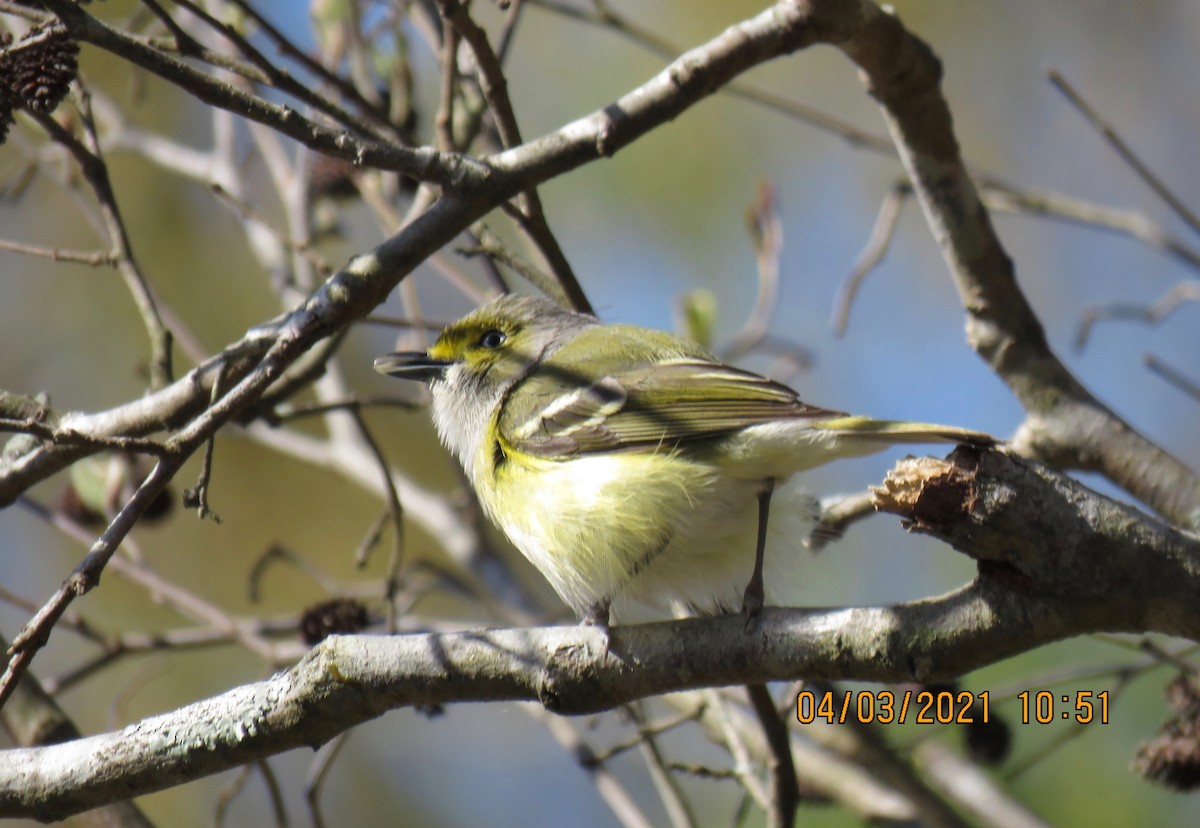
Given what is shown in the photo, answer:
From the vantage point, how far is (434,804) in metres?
7.44

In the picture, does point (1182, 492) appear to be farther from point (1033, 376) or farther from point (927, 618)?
point (927, 618)

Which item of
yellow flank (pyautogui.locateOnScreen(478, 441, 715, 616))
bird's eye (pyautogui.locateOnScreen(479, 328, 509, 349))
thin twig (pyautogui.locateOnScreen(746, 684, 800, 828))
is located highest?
bird's eye (pyautogui.locateOnScreen(479, 328, 509, 349))

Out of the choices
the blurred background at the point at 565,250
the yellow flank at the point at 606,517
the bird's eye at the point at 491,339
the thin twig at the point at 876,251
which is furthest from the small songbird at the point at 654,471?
the blurred background at the point at 565,250

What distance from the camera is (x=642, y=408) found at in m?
2.83

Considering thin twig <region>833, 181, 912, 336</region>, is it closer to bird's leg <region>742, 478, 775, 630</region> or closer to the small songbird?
the small songbird

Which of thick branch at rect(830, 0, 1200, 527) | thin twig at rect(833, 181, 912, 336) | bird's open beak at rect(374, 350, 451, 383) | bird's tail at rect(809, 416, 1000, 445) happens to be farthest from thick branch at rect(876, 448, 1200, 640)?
bird's open beak at rect(374, 350, 451, 383)

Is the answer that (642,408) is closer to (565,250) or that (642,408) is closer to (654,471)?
(654,471)

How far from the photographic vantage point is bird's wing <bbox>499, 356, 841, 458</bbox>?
264 cm

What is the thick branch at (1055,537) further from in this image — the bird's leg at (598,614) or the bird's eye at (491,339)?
the bird's eye at (491,339)

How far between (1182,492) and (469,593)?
87.4 inches

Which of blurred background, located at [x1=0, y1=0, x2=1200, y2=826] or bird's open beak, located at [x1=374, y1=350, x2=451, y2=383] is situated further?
blurred background, located at [x1=0, y1=0, x2=1200, y2=826]

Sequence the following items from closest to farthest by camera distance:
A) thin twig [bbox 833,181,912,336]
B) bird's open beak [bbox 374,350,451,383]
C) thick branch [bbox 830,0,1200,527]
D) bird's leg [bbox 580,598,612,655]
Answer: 1. bird's leg [bbox 580,598,612,655]
2. thick branch [bbox 830,0,1200,527]
3. bird's open beak [bbox 374,350,451,383]
4. thin twig [bbox 833,181,912,336]

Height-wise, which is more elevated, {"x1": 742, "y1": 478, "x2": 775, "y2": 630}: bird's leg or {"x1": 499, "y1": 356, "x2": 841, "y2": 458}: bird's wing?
{"x1": 499, "y1": 356, "x2": 841, "y2": 458}: bird's wing

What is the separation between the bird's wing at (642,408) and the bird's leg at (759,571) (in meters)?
0.16
